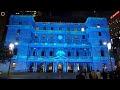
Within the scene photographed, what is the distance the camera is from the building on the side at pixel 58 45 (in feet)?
Result: 131

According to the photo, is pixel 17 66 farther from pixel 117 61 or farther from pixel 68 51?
pixel 117 61

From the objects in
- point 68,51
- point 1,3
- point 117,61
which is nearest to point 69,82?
point 1,3

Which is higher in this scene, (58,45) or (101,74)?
(58,45)

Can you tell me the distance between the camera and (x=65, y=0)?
4688mm

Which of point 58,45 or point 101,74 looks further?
point 58,45

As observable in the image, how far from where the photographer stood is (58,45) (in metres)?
42.2

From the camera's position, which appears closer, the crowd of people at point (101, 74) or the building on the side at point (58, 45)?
the crowd of people at point (101, 74)

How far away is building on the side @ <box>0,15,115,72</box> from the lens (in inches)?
1572

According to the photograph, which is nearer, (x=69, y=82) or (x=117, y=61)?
(x=69, y=82)

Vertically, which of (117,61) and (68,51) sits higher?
(68,51)

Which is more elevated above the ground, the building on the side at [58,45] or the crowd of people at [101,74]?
the building on the side at [58,45]

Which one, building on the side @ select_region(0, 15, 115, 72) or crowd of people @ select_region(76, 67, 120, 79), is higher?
building on the side @ select_region(0, 15, 115, 72)

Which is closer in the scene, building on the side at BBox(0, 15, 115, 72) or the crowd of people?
the crowd of people

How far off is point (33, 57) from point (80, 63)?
1393 cm
